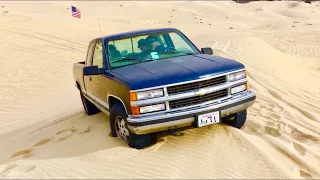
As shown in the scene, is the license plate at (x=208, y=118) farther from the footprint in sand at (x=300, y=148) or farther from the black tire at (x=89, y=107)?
the black tire at (x=89, y=107)

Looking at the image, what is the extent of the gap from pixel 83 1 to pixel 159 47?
43.8m

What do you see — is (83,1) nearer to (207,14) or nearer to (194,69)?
(207,14)

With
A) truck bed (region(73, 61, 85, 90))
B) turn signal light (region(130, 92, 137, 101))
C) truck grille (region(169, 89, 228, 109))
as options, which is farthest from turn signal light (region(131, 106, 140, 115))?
truck bed (region(73, 61, 85, 90))

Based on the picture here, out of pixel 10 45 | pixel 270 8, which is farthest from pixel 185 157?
pixel 270 8

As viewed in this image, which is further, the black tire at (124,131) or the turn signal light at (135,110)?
the black tire at (124,131)

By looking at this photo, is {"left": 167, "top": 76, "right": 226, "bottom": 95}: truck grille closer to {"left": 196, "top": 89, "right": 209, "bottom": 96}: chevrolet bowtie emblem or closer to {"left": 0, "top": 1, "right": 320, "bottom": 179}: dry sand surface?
{"left": 196, "top": 89, "right": 209, "bottom": 96}: chevrolet bowtie emblem

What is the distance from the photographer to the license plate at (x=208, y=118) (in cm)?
543

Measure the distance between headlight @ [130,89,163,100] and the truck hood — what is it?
9cm

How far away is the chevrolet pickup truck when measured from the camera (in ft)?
17.4

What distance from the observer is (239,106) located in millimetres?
5801

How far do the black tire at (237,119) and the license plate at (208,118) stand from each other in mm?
857

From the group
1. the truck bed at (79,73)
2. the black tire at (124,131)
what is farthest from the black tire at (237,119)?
the truck bed at (79,73)

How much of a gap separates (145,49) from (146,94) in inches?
55.7

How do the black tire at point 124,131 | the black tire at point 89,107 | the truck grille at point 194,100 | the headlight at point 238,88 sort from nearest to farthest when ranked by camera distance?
the truck grille at point 194,100
the black tire at point 124,131
the headlight at point 238,88
the black tire at point 89,107
